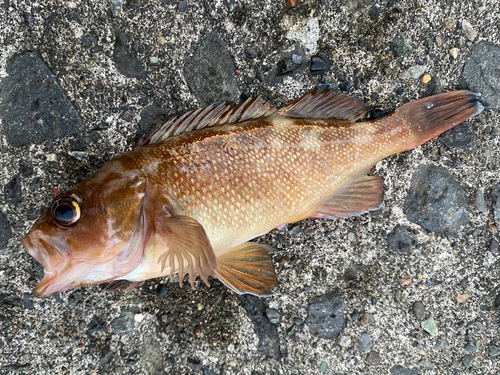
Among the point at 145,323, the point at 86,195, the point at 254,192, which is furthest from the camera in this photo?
the point at 145,323

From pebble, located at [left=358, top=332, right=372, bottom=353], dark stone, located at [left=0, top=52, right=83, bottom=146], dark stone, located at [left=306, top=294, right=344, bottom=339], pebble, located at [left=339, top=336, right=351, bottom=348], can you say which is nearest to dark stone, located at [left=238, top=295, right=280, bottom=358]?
dark stone, located at [left=306, top=294, right=344, bottom=339]

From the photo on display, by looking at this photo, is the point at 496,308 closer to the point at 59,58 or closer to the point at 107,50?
the point at 107,50

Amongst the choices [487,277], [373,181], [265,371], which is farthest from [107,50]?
[487,277]

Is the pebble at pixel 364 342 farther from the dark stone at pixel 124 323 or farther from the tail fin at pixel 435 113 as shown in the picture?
the dark stone at pixel 124 323

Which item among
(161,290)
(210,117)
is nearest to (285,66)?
(210,117)

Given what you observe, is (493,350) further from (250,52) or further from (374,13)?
(250,52)

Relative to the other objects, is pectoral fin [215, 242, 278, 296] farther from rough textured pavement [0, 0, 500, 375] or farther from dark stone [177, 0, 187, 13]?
dark stone [177, 0, 187, 13]
